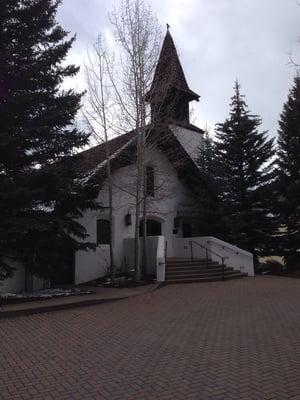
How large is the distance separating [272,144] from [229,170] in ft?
9.22

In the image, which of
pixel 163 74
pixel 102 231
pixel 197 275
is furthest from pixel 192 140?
pixel 197 275

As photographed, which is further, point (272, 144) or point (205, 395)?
point (272, 144)

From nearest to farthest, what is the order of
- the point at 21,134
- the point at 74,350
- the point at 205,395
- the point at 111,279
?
the point at 205,395 → the point at 74,350 → the point at 21,134 → the point at 111,279

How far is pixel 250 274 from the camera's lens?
73.3ft

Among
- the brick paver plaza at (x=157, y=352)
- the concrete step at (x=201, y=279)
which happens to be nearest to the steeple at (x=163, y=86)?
the concrete step at (x=201, y=279)

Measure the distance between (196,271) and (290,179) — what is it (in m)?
8.41

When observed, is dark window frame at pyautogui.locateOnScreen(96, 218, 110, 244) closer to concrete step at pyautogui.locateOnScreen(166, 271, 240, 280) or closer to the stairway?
the stairway

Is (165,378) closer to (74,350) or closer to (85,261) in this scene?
(74,350)

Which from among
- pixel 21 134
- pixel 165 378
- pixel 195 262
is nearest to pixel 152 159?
pixel 195 262

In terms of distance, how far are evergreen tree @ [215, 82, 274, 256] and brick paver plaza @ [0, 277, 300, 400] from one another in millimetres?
11003

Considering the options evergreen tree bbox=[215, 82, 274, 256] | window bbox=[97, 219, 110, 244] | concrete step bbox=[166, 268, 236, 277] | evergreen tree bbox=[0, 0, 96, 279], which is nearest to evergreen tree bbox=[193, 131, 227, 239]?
evergreen tree bbox=[215, 82, 274, 256]

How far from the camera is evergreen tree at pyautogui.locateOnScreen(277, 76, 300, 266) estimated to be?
927 inches

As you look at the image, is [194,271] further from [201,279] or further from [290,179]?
[290,179]

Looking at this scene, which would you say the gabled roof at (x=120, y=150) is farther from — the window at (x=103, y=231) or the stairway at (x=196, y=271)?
the stairway at (x=196, y=271)
